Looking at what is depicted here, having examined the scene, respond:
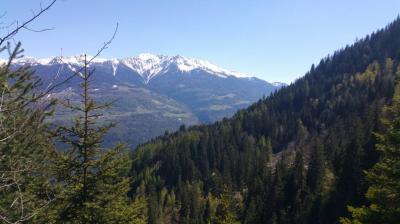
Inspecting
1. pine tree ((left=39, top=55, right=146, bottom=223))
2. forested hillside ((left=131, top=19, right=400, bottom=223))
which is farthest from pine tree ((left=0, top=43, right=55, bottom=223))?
forested hillside ((left=131, top=19, right=400, bottom=223))

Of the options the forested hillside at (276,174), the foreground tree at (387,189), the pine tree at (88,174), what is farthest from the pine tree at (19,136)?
the forested hillside at (276,174)

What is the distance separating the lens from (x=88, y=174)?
65.4ft

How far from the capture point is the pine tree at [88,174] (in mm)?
19172

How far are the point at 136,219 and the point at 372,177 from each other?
35.6 ft

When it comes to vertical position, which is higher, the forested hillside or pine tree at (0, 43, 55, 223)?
pine tree at (0, 43, 55, 223)

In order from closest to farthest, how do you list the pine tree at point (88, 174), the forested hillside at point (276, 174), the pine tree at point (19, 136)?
1. the pine tree at point (19, 136)
2. the pine tree at point (88, 174)
3. the forested hillside at point (276, 174)

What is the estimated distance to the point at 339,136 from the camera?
144 meters

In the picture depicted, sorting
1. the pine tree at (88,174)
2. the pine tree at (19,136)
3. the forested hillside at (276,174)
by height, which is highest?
the pine tree at (19,136)

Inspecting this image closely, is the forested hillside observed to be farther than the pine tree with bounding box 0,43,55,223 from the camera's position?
Yes

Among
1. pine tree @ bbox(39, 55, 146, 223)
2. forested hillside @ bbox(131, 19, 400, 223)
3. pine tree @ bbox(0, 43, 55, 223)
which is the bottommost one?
forested hillside @ bbox(131, 19, 400, 223)

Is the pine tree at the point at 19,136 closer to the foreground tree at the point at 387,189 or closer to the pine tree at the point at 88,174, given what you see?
the pine tree at the point at 88,174

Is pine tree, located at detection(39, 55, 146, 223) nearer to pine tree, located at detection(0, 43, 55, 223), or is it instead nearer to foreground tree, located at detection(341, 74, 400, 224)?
pine tree, located at detection(0, 43, 55, 223)

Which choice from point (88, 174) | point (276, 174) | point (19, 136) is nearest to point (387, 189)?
point (88, 174)

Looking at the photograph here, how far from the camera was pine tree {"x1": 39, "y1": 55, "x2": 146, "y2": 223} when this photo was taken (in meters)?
19.2
